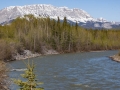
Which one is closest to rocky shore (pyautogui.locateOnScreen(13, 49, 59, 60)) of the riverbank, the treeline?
the riverbank

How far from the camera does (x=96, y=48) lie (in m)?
119

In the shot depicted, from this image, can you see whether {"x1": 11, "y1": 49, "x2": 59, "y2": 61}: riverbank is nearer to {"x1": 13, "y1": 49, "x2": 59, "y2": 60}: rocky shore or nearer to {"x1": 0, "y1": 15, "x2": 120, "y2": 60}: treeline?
{"x1": 13, "y1": 49, "x2": 59, "y2": 60}: rocky shore

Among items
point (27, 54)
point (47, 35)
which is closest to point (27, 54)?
point (27, 54)

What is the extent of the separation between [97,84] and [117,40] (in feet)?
387

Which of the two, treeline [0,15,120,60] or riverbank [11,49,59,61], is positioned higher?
treeline [0,15,120,60]

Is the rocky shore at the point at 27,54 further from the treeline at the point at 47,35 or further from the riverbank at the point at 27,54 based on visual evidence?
the treeline at the point at 47,35

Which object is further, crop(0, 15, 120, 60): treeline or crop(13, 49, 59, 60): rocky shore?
crop(0, 15, 120, 60): treeline

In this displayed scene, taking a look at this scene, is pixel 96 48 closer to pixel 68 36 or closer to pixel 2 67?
pixel 68 36

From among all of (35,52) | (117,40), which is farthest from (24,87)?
(117,40)

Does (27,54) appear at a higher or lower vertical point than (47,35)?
lower

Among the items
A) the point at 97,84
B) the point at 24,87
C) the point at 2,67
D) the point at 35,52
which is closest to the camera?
the point at 24,87

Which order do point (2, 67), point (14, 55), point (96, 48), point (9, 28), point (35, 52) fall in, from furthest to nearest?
1. point (96, 48)
2. point (9, 28)
3. point (35, 52)
4. point (14, 55)
5. point (2, 67)

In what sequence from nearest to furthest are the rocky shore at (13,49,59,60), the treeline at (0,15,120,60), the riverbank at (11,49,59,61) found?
the riverbank at (11,49,59,61)
the rocky shore at (13,49,59,60)
the treeline at (0,15,120,60)

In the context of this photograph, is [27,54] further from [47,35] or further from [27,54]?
[47,35]
